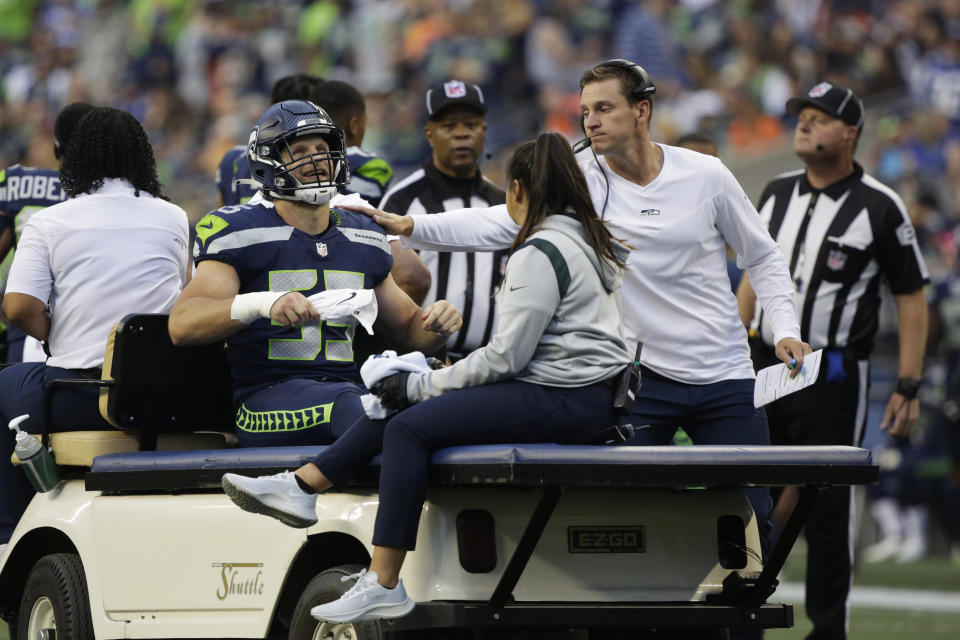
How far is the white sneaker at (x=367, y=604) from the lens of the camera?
479 centimetres

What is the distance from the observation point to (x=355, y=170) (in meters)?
7.91

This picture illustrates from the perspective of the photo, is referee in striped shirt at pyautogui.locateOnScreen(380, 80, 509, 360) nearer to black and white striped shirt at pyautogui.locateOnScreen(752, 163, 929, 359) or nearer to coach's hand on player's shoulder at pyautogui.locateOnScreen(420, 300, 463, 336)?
black and white striped shirt at pyautogui.locateOnScreen(752, 163, 929, 359)

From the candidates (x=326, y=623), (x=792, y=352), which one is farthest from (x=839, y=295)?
(x=326, y=623)

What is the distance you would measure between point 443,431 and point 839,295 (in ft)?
11.5

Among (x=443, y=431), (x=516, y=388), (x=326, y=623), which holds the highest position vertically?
(x=516, y=388)

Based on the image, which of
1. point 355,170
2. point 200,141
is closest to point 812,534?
point 355,170

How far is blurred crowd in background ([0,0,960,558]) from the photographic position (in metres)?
16.3

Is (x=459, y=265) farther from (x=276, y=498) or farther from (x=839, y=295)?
(x=276, y=498)

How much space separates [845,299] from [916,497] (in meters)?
6.68

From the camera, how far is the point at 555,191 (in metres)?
5.13

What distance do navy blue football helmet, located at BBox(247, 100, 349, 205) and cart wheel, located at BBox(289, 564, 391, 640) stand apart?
4.51 ft

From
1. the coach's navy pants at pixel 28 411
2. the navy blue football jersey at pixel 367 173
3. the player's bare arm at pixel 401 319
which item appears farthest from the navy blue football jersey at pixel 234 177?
the player's bare arm at pixel 401 319

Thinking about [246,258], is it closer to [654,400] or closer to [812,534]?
[654,400]

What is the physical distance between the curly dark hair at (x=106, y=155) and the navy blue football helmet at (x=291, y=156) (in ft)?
2.60
